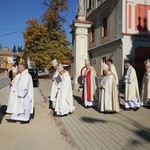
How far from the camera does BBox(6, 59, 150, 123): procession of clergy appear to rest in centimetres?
1009

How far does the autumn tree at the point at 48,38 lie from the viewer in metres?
40.8

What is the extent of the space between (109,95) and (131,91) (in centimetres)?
122

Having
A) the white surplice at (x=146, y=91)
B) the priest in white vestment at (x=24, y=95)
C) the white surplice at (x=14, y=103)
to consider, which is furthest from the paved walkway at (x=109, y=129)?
the white surplice at (x=14, y=103)

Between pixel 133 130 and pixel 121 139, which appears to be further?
pixel 133 130

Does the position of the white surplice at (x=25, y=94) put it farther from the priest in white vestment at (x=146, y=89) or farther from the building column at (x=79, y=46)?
the building column at (x=79, y=46)

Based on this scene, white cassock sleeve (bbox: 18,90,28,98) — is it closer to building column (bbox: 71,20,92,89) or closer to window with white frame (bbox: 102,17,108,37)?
building column (bbox: 71,20,92,89)

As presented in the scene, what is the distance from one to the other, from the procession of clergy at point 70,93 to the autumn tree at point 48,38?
2737cm

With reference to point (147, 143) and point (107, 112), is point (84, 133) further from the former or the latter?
point (107, 112)

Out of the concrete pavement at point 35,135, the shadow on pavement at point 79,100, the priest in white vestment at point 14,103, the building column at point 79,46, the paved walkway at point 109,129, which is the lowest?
the concrete pavement at point 35,135

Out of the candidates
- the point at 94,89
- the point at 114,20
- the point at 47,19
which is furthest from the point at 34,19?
the point at 94,89

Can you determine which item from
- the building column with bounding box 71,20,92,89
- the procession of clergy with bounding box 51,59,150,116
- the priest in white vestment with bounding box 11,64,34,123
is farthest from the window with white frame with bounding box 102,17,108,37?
the priest in white vestment with bounding box 11,64,34,123

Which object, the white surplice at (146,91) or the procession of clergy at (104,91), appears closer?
the procession of clergy at (104,91)

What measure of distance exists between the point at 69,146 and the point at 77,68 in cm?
1267

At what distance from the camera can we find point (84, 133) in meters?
8.51
